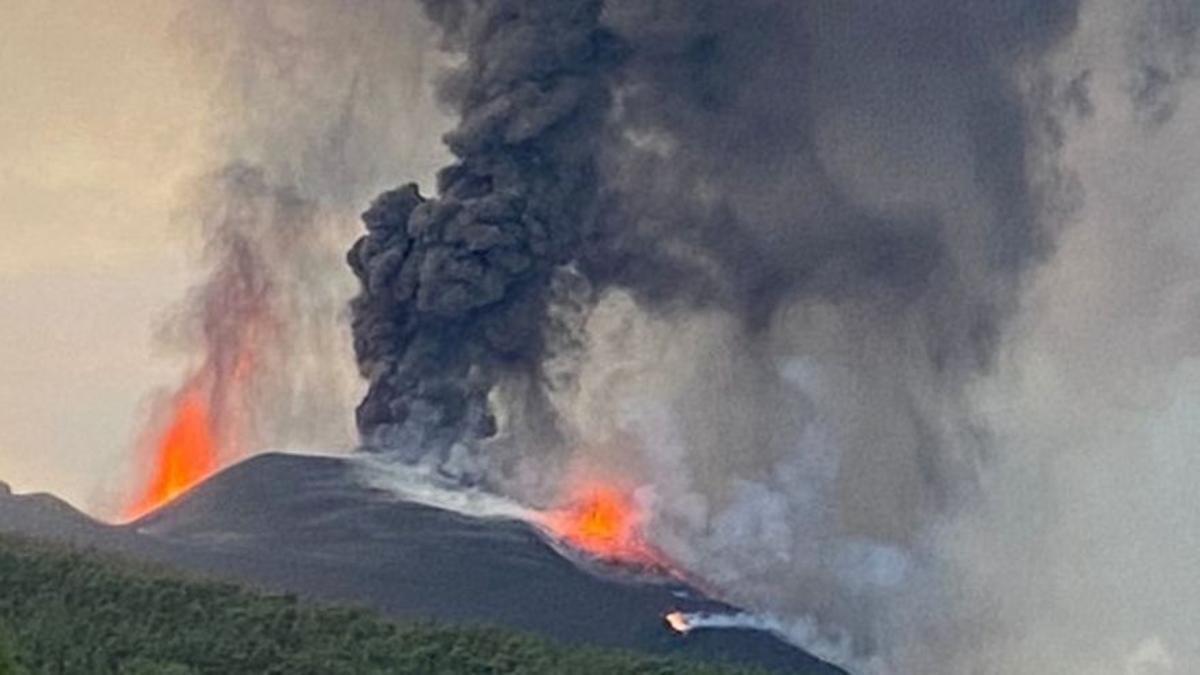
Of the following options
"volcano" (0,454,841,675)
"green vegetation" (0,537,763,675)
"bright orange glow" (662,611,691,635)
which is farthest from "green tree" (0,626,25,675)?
"bright orange glow" (662,611,691,635)

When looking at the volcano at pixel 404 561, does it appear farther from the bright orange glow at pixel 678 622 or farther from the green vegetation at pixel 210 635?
the green vegetation at pixel 210 635

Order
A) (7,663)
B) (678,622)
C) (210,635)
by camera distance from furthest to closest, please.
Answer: (678,622) → (210,635) → (7,663)

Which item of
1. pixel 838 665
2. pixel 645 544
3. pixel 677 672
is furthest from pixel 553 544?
pixel 677 672

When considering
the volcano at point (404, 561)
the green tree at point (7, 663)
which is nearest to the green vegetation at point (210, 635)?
the volcano at point (404, 561)

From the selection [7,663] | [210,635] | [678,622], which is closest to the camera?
[7,663]

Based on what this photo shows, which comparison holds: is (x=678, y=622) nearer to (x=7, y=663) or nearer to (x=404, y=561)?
(x=404, y=561)

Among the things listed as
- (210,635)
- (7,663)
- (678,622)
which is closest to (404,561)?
(678,622)

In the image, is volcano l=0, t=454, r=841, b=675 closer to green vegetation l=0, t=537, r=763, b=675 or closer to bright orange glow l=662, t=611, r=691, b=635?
bright orange glow l=662, t=611, r=691, b=635

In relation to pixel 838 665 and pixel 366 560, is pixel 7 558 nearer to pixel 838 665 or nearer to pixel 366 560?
pixel 366 560
